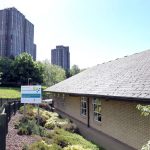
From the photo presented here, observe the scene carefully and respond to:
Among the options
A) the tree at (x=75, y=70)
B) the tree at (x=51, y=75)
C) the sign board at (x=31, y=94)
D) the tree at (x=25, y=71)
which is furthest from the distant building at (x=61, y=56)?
the sign board at (x=31, y=94)

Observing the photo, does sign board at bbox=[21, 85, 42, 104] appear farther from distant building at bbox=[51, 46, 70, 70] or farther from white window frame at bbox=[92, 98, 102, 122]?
distant building at bbox=[51, 46, 70, 70]

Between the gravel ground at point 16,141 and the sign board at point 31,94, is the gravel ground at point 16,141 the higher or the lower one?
the lower one

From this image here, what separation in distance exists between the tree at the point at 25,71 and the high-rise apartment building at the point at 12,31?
73.8 feet

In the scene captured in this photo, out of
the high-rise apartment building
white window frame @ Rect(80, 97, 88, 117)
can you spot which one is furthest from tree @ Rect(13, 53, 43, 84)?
white window frame @ Rect(80, 97, 88, 117)

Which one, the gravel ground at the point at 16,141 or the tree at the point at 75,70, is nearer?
the gravel ground at the point at 16,141

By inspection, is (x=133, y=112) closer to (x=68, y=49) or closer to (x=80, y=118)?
(x=80, y=118)

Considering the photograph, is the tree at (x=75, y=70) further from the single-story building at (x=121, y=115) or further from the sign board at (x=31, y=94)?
the sign board at (x=31, y=94)

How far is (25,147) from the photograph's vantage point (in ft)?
32.0

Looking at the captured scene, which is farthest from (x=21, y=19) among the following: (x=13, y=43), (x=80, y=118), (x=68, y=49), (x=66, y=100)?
(x=80, y=118)

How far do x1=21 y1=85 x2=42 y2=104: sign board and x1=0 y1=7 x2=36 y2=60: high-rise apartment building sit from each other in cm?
9119

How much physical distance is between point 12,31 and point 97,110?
98.0 meters

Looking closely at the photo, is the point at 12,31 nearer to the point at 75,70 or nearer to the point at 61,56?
the point at 75,70

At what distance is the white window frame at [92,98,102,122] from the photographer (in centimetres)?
1667

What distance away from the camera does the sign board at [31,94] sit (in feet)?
59.8
